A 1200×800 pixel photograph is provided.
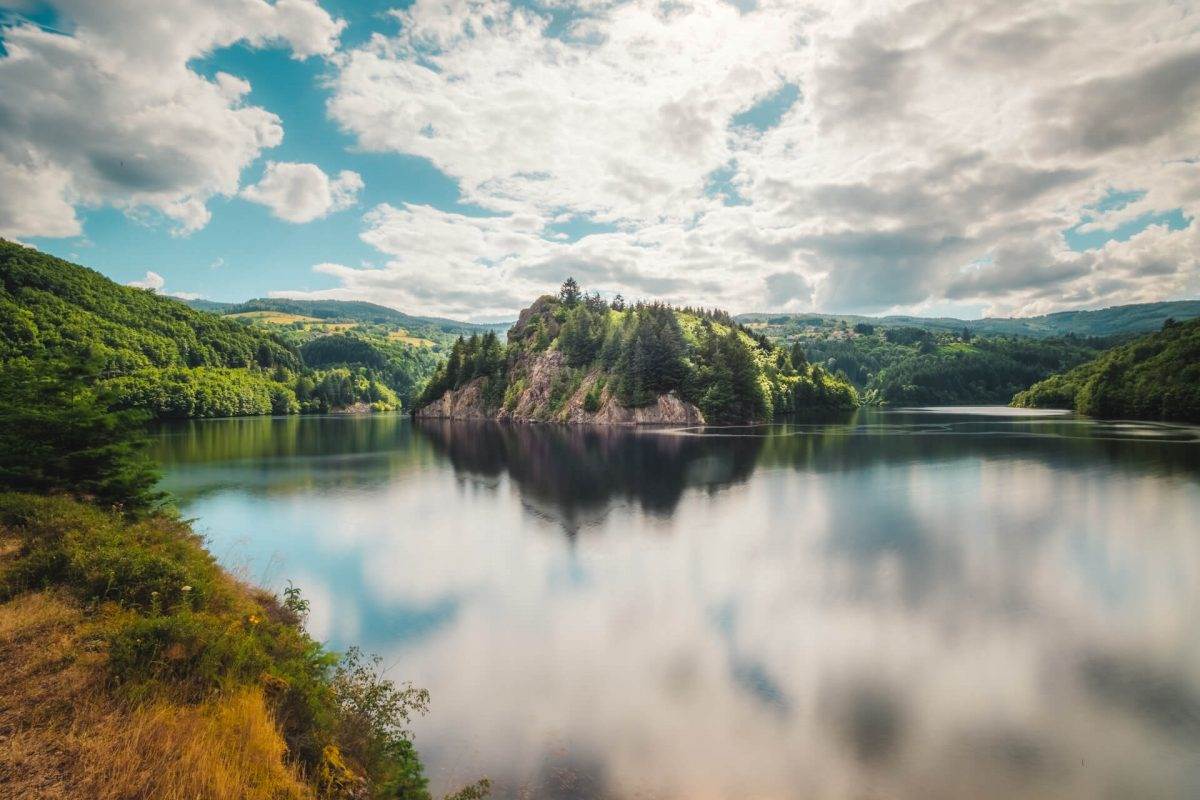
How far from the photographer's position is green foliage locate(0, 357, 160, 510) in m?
18.5

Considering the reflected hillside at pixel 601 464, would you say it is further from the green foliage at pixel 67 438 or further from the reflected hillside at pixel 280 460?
the green foliage at pixel 67 438

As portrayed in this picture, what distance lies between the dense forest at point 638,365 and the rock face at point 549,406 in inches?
23.9

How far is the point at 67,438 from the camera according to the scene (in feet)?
63.6

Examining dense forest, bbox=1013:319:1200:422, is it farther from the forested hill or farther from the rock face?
the forested hill

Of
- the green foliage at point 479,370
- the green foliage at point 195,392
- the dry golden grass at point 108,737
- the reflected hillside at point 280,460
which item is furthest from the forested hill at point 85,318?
the dry golden grass at point 108,737

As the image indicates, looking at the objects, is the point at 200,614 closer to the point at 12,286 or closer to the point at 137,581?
the point at 137,581

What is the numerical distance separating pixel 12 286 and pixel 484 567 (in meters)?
201

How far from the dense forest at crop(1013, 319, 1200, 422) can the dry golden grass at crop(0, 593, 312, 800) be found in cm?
14156

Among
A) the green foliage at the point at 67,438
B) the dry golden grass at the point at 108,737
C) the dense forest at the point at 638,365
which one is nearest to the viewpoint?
the dry golden grass at the point at 108,737

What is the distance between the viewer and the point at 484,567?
87.9 ft

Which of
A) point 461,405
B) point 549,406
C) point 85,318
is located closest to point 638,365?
point 549,406

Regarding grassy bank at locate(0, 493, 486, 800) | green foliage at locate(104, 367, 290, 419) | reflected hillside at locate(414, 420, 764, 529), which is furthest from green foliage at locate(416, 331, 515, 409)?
grassy bank at locate(0, 493, 486, 800)

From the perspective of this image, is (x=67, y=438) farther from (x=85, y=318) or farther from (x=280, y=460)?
(x=85, y=318)

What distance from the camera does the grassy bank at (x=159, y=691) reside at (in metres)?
7.98
